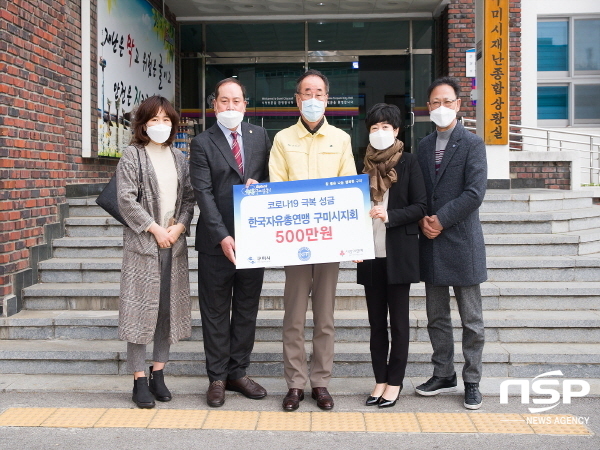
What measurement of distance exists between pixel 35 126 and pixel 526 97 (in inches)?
357

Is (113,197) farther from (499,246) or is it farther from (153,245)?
(499,246)

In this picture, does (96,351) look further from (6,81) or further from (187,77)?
(187,77)

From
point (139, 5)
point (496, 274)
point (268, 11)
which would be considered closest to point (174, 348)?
point (496, 274)

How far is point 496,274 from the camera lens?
6016 millimetres

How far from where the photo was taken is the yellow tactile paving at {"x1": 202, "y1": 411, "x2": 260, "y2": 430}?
12.8 ft

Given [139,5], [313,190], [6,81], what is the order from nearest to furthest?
[313,190], [6,81], [139,5]

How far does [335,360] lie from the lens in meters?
4.89

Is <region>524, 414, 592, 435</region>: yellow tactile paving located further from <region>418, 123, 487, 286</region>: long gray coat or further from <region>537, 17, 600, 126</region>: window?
<region>537, 17, 600, 126</region>: window

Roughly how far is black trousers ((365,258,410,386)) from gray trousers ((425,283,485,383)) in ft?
0.96

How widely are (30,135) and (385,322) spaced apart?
3793 mm

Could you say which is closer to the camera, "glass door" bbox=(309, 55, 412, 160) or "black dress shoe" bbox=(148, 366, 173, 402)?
"black dress shoe" bbox=(148, 366, 173, 402)

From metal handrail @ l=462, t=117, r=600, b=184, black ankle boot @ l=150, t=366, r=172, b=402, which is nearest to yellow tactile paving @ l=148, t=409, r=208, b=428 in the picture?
black ankle boot @ l=150, t=366, r=172, b=402

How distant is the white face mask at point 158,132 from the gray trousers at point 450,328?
6.68 feet

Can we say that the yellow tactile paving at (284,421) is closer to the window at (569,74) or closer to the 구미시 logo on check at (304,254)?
the 구미시 logo on check at (304,254)
